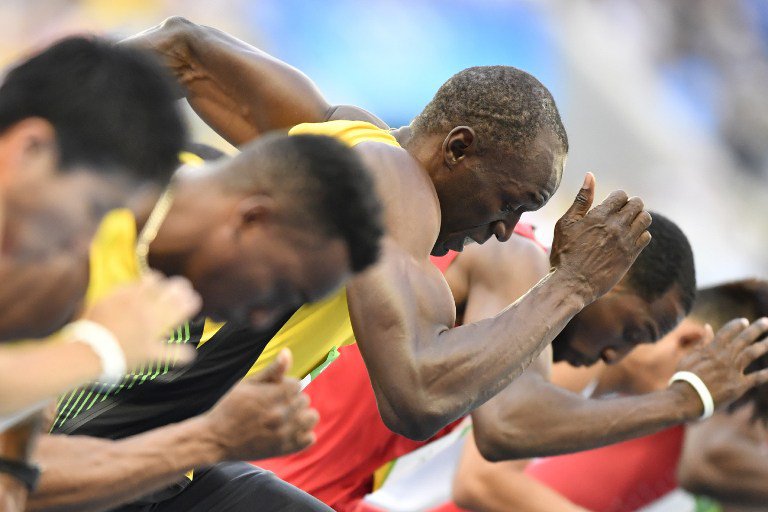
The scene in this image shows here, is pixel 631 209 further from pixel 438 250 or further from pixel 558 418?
pixel 558 418

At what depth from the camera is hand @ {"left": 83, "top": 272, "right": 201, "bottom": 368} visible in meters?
1.89

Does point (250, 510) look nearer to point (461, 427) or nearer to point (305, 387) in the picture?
point (305, 387)

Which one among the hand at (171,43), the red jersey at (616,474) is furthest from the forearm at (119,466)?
the red jersey at (616,474)

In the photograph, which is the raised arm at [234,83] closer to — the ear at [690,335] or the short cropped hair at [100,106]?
the short cropped hair at [100,106]

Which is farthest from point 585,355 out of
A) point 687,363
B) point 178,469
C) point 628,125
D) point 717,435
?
point 628,125

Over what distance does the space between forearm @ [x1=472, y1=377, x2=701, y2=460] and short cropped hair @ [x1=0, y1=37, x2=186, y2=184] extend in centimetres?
156

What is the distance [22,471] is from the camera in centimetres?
227

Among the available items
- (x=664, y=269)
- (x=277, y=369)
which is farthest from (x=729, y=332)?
(x=277, y=369)

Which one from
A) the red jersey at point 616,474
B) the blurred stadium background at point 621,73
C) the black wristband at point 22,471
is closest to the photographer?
the black wristband at point 22,471

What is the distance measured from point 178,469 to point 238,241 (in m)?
0.52

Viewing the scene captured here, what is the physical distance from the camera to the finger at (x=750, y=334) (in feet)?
11.7

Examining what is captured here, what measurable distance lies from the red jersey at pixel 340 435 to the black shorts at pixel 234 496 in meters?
0.95

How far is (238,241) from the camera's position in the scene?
7.48 ft

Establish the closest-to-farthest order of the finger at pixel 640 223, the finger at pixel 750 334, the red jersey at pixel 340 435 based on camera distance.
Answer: the finger at pixel 640 223
the finger at pixel 750 334
the red jersey at pixel 340 435
